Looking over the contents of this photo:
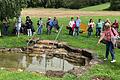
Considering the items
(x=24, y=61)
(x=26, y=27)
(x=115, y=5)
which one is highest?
(x=26, y=27)

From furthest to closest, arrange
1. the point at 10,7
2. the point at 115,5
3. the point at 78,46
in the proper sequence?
the point at 115,5 → the point at 10,7 → the point at 78,46

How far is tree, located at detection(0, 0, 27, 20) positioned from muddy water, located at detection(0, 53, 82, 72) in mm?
5532

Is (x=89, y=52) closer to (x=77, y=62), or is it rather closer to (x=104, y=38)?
(x=77, y=62)

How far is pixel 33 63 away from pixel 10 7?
8685 mm

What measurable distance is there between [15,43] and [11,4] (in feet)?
12.1

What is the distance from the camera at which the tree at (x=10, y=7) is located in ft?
99.0

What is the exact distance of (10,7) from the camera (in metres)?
30.5

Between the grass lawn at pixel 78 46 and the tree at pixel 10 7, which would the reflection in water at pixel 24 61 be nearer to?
the grass lawn at pixel 78 46

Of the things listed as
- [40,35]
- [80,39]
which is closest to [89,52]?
[80,39]

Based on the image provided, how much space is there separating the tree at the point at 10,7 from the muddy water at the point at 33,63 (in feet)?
18.1

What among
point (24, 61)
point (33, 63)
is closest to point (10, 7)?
point (24, 61)

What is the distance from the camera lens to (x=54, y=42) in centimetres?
2819

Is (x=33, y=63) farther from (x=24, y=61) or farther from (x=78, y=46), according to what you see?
(x=78, y=46)

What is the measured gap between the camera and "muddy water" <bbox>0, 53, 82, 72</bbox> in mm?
21547
